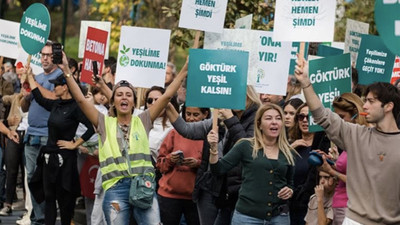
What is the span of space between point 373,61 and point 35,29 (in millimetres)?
4176

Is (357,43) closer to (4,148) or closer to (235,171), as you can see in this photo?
(235,171)

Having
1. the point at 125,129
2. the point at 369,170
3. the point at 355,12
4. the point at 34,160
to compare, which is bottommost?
the point at 34,160

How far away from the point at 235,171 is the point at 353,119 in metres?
1.61

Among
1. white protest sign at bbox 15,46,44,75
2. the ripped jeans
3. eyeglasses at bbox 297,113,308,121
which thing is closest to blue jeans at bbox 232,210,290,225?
the ripped jeans

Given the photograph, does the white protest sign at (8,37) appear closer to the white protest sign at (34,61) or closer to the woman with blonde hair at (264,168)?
the white protest sign at (34,61)

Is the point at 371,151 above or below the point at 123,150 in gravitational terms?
above

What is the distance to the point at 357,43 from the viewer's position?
15.0 metres

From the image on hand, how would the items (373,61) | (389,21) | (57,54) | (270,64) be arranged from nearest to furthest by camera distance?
(389,21) < (57,54) < (270,64) < (373,61)

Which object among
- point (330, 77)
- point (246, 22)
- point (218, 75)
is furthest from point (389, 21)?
point (246, 22)

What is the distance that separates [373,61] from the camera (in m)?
13.2

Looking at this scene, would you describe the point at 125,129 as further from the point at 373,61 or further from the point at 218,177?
the point at 373,61

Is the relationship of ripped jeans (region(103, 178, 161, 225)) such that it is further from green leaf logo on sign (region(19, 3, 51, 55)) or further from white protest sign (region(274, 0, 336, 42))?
green leaf logo on sign (region(19, 3, 51, 55))

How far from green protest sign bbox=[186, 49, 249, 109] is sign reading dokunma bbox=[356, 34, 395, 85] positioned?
3063 mm

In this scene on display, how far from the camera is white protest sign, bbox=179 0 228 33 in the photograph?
12109mm
